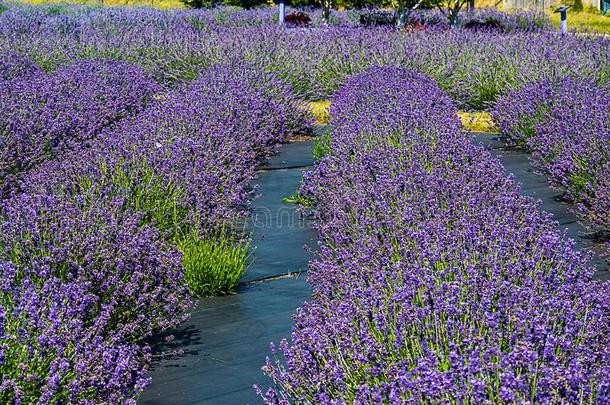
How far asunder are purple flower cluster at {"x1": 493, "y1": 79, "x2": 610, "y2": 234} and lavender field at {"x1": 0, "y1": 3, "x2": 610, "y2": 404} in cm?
3

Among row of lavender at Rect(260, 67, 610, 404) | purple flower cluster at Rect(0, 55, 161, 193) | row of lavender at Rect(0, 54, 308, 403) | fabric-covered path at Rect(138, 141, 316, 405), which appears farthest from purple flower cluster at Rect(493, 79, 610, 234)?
purple flower cluster at Rect(0, 55, 161, 193)

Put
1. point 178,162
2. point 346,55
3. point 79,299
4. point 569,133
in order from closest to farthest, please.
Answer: point 79,299
point 178,162
point 569,133
point 346,55

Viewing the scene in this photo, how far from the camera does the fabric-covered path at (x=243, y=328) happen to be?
3.99 m

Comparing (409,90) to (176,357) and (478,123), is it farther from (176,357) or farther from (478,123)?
(176,357)

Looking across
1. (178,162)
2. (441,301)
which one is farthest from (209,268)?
(441,301)

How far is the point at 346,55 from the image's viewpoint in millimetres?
13281

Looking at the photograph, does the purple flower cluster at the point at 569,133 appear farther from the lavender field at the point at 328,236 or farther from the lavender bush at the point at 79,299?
the lavender bush at the point at 79,299

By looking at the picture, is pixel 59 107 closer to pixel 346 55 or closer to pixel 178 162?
pixel 178 162

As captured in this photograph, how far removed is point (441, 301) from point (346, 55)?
10.4 metres

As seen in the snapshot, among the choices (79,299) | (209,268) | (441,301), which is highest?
(441,301)

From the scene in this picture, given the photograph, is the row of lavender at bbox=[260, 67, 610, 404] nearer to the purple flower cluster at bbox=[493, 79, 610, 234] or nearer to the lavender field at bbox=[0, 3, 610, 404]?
the lavender field at bbox=[0, 3, 610, 404]

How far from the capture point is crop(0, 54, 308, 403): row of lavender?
10.6 ft

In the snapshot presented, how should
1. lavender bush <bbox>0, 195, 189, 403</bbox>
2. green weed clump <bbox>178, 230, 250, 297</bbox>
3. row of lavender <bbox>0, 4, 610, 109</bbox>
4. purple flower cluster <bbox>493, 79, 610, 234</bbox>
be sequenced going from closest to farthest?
lavender bush <bbox>0, 195, 189, 403</bbox> < green weed clump <bbox>178, 230, 250, 297</bbox> < purple flower cluster <bbox>493, 79, 610, 234</bbox> < row of lavender <bbox>0, 4, 610, 109</bbox>

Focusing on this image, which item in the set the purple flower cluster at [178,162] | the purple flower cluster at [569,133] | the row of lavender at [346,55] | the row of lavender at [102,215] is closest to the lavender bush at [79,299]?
the row of lavender at [102,215]
